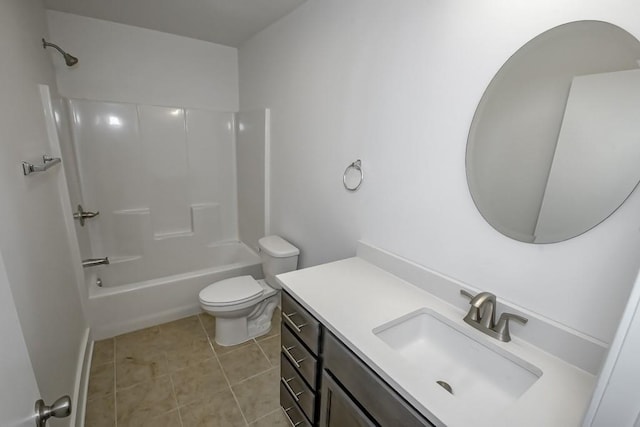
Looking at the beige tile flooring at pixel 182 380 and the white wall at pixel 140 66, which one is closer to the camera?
the beige tile flooring at pixel 182 380

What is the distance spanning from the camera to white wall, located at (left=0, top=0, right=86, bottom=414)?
3.29 feet

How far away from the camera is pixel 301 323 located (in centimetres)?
121

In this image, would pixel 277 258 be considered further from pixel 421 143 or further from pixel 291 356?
pixel 421 143

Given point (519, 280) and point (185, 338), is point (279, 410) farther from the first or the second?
point (519, 280)

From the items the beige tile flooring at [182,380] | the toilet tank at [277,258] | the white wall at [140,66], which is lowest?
the beige tile flooring at [182,380]

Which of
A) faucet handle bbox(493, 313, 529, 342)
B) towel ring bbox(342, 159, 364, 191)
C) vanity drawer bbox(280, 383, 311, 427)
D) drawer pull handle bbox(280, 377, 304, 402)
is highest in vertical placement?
towel ring bbox(342, 159, 364, 191)

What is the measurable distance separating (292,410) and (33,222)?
1.47 meters

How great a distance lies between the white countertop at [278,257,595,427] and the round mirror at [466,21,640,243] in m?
0.40

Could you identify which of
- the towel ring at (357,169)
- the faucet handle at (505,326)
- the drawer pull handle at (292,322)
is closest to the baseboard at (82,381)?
the drawer pull handle at (292,322)

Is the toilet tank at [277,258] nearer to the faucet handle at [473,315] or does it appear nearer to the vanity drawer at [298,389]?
the vanity drawer at [298,389]

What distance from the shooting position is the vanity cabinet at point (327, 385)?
0.85 m

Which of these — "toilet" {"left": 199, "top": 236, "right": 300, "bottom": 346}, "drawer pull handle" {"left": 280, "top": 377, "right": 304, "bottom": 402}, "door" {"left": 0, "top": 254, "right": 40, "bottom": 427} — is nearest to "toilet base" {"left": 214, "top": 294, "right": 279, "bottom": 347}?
"toilet" {"left": 199, "top": 236, "right": 300, "bottom": 346}

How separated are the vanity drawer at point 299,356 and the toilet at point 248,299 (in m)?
0.74

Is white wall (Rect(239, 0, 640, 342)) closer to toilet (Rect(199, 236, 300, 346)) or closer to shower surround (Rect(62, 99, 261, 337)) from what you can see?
toilet (Rect(199, 236, 300, 346))
